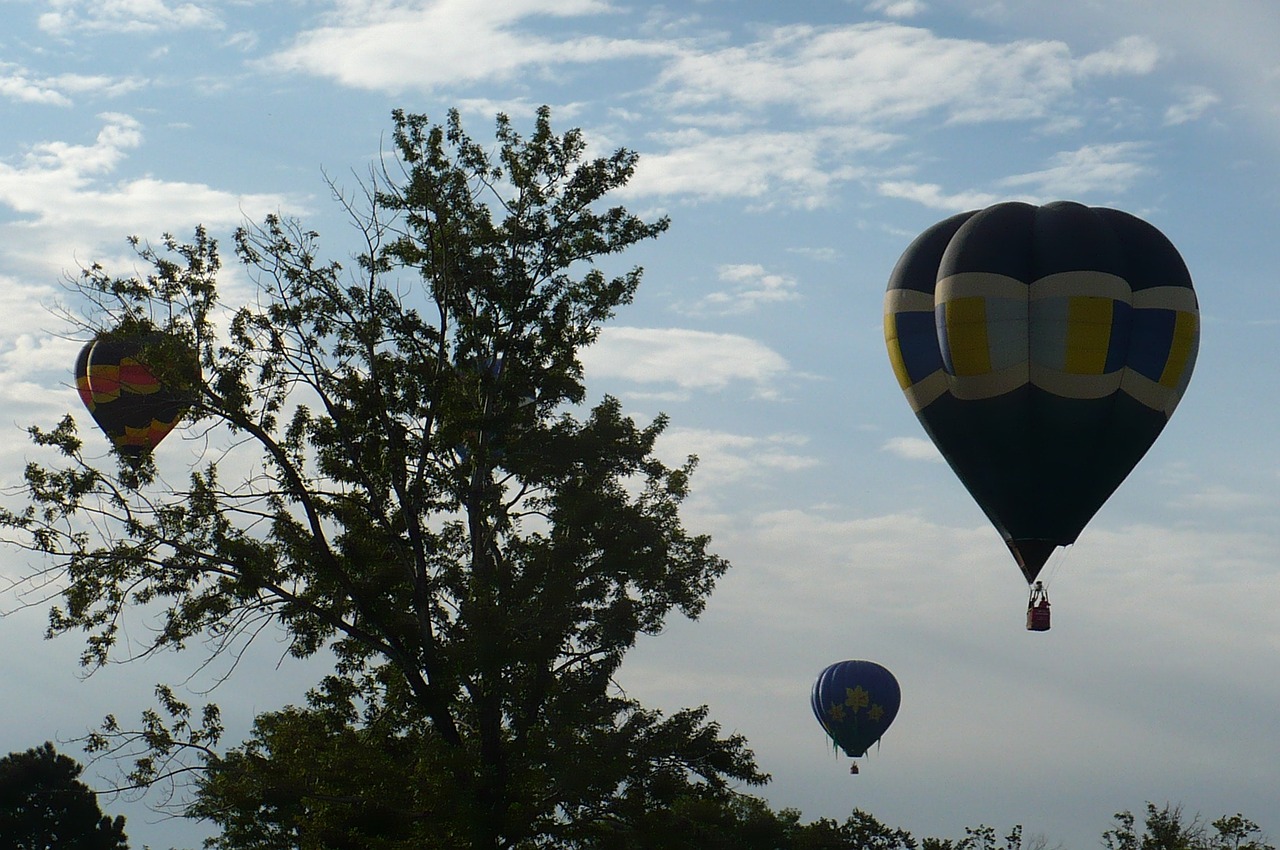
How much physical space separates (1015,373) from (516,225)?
1151cm

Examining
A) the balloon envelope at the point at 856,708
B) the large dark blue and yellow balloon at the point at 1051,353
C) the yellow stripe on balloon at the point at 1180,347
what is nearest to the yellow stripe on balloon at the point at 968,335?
the large dark blue and yellow balloon at the point at 1051,353

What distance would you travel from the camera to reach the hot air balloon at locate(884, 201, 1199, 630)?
105 ft

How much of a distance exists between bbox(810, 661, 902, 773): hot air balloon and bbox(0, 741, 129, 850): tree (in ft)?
84.3

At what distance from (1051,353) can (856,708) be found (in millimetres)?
23818

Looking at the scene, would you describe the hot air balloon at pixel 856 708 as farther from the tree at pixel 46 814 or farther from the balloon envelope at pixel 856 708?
the tree at pixel 46 814

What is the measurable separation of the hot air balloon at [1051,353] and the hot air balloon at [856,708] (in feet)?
68.5

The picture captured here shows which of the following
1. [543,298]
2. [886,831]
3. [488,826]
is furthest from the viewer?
[886,831]

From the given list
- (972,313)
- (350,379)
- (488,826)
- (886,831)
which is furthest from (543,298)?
(886,831)

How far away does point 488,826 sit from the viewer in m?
22.4

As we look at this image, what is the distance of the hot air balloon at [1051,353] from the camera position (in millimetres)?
32062

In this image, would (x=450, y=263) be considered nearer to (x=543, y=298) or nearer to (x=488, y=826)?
(x=543, y=298)

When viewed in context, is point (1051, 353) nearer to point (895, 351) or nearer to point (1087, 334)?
point (1087, 334)

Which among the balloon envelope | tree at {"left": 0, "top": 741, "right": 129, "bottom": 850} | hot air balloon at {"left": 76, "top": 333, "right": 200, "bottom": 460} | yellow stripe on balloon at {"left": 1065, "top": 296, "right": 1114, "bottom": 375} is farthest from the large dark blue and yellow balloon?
tree at {"left": 0, "top": 741, "right": 129, "bottom": 850}

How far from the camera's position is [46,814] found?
59312mm
